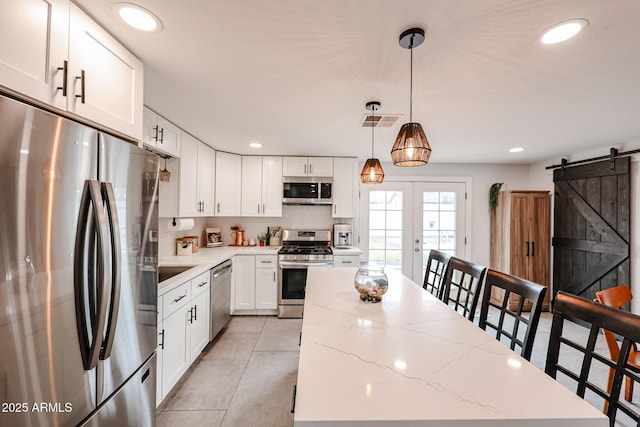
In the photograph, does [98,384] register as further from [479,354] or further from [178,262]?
[178,262]

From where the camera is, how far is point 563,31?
1.26 m

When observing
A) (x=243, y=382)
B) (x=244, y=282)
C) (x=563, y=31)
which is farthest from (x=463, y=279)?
(x=244, y=282)

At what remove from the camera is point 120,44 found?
141 centimetres

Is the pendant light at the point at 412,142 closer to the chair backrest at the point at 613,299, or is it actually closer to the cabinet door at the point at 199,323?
the chair backrest at the point at 613,299

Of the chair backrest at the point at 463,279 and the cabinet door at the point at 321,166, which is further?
the cabinet door at the point at 321,166

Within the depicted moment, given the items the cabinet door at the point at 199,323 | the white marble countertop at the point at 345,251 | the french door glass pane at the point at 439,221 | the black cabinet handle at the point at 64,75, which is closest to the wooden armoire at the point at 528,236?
the french door glass pane at the point at 439,221

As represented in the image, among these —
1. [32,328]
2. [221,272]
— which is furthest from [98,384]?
[221,272]

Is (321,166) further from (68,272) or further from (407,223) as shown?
(68,272)

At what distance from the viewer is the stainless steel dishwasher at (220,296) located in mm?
2877

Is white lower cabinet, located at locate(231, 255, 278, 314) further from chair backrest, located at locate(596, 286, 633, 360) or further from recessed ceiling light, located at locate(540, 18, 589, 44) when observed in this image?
recessed ceiling light, located at locate(540, 18, 589, 44)

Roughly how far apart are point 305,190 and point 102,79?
110 inches

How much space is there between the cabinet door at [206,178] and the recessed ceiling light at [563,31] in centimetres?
316

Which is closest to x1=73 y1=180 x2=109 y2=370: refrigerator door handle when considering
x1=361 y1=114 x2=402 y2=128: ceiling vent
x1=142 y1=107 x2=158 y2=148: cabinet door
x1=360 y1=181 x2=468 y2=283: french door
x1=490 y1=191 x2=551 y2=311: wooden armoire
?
x1=142 y1=107 x2=158 y2=148: cabinet door

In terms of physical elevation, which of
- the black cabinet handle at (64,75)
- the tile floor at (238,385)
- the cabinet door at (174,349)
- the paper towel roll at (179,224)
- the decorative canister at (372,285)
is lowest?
the tile floor at (238,385)
